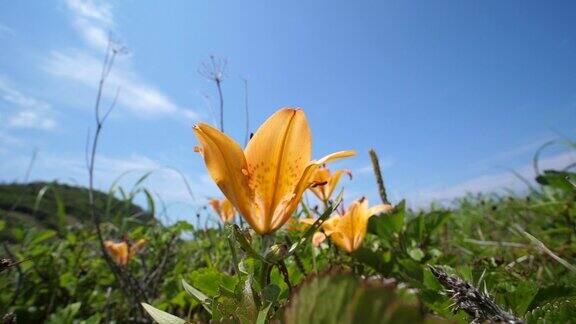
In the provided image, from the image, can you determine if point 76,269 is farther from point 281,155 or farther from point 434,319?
point 434,319

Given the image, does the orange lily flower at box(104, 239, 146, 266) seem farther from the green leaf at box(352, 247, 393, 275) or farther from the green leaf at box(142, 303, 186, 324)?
the green leaf at box(142, 303, 186, 324)

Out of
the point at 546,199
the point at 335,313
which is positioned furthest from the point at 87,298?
the point at 546,199

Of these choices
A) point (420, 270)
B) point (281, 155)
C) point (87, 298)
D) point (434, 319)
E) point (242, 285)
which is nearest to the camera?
point (434, 319)

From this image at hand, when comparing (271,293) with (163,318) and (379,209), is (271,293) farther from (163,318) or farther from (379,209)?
(379,209)

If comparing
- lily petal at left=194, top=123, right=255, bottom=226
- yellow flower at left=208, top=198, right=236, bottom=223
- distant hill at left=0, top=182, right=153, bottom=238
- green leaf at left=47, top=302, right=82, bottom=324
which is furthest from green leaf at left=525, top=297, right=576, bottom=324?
distant hill at left=0, top=182, right=153, bottom=238

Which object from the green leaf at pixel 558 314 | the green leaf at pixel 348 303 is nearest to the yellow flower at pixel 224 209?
the green leaf at pixel 558 314

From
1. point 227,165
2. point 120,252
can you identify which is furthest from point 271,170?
point 120,252
